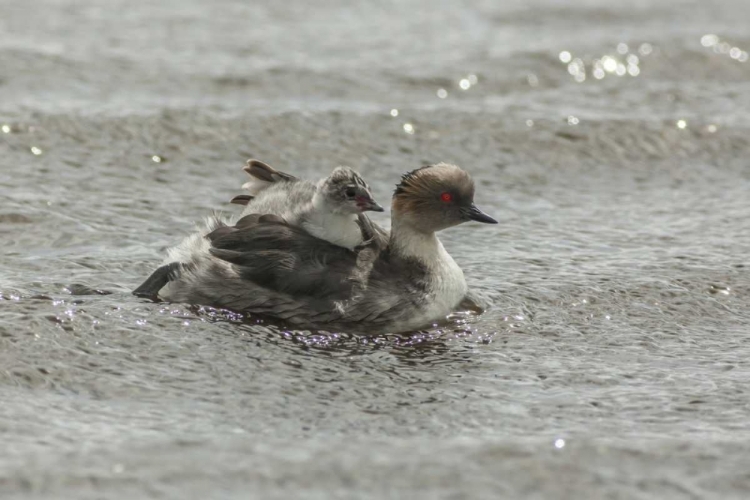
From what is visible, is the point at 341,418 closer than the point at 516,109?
Yes

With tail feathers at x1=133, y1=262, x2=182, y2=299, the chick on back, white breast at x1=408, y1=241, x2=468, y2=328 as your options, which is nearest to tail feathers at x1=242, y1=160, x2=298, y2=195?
the chick on back

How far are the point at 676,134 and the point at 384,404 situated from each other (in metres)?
5.65

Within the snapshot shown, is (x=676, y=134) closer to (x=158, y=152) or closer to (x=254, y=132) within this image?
(x=254, y=132)

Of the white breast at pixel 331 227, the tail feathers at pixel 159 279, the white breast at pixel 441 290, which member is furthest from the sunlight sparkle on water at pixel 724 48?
the tail feathers at pixel 159 279

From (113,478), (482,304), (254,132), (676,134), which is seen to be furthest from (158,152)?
(113,478)

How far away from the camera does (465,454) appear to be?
5172mm

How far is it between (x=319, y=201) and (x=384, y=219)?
1972mm

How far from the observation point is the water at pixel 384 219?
5.14m

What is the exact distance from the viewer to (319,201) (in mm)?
6875

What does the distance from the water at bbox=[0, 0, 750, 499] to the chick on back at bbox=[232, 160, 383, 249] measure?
672mm

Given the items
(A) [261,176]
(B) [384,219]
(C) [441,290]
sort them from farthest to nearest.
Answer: (B) [384,219], (A) [261,176], (C) [441,290]

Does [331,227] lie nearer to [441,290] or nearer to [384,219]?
[441,290]

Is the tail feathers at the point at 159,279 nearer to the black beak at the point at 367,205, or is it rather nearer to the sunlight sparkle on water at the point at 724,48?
the black beak at the point at 367,205

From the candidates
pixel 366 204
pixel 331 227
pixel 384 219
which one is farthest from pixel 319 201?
pixel 384 219
